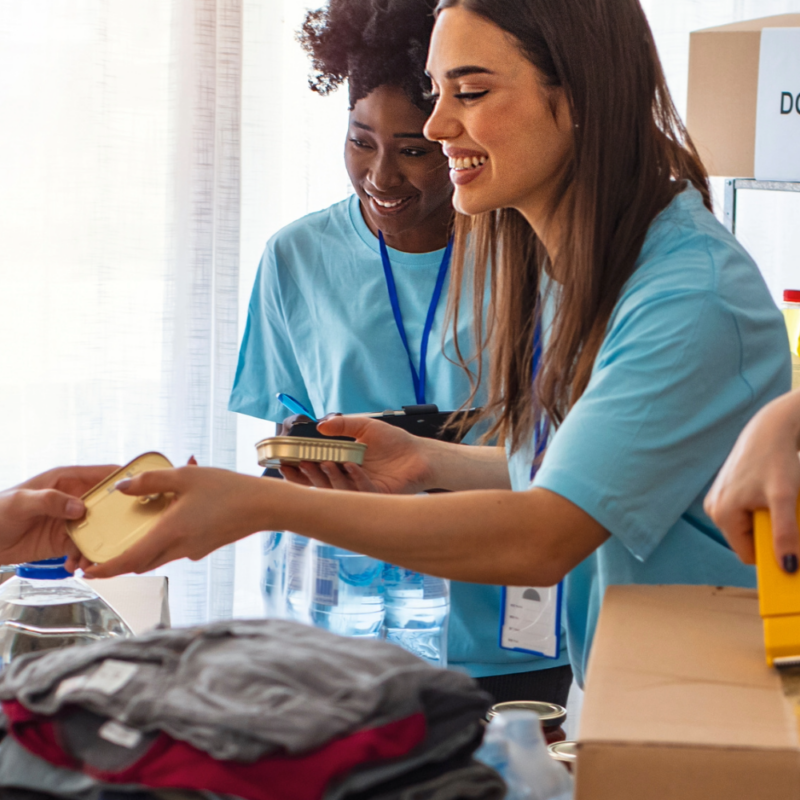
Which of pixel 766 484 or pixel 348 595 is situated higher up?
pixel 766 484

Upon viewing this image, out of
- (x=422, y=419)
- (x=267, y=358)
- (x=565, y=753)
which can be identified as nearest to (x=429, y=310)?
(x=422, y=419)

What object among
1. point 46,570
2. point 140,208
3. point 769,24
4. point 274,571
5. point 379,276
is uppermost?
point 769,24

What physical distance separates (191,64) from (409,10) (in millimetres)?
1170


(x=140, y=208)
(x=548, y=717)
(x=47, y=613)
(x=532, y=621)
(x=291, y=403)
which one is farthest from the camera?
(x=140, y=208)

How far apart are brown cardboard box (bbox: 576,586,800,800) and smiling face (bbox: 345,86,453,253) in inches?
35.2

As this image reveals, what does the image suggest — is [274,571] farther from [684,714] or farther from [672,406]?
[684,714]

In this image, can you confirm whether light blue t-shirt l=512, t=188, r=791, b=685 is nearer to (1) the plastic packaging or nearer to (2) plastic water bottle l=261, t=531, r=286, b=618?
(1) the plastic packaging

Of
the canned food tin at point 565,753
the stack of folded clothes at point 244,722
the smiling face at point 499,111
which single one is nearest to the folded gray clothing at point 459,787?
the stack of folded clothes at point 244,722

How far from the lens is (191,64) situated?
100 inches

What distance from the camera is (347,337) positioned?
1.55m

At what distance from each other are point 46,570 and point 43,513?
57 millimetres

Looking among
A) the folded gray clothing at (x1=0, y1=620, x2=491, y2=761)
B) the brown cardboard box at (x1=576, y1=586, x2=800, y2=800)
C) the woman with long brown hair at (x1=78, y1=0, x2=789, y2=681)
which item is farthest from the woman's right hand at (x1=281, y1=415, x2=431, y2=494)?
the folded gray clothing at (x1=0, y1=620, x2=491, y2=761)

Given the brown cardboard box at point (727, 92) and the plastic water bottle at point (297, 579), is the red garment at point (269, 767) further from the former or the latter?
the brown cardboard box at point (727, 92)

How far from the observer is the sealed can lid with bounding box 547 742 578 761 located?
749 mm
